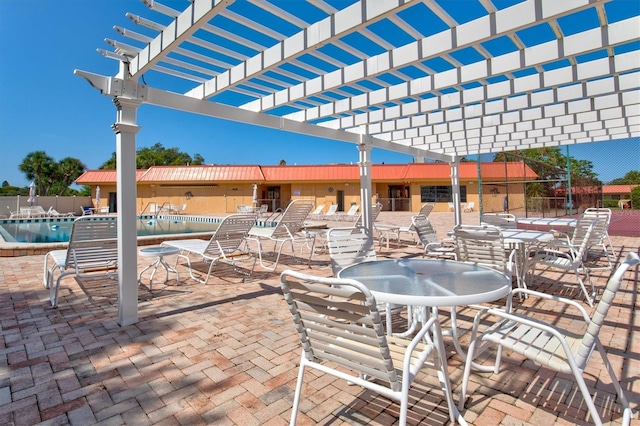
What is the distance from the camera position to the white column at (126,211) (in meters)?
3.16

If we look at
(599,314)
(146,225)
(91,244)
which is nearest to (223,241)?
(91,244)

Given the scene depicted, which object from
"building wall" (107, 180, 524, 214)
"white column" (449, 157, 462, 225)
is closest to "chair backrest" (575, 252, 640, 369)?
"white column" (449, 157, 462, 225)

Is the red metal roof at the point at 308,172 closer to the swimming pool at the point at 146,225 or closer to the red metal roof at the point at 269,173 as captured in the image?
the red metal roof at the point at 269,173

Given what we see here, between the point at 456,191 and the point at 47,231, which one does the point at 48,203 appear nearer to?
the point at 47,231

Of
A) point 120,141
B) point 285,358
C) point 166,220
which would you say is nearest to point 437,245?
point 285,358

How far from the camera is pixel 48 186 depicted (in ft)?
141

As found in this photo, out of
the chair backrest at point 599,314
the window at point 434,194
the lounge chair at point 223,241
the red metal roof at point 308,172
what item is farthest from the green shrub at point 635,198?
the red metal roof at point 308,172

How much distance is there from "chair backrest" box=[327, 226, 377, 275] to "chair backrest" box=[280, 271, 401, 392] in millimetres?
1538

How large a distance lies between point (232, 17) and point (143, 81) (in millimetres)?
1295

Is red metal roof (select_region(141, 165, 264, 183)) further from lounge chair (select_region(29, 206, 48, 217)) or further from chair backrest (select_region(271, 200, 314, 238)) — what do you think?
chair backrest (select_region(271, 200, 314, 238))

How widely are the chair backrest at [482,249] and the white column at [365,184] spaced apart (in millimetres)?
2936

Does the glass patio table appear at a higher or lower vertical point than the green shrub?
lower

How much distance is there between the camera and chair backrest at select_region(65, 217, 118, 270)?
375 centimetres

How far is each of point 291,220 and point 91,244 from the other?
3.21 meters
